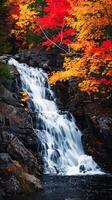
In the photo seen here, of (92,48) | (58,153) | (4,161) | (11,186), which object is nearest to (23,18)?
(92,48)

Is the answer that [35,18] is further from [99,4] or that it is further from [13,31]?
[99,4]

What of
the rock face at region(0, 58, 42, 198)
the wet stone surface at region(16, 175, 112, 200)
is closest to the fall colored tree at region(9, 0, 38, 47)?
the rock face at region(0, 58, 42, 198)

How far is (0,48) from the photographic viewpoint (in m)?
36.8

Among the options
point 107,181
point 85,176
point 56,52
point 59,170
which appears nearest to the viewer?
point 107,181

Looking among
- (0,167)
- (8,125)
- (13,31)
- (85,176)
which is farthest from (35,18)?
(0,167)

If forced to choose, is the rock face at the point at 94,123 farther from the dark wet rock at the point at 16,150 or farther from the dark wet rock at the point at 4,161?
the dark wet rock at the point at 4,161

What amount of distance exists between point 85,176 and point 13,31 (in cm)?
2072

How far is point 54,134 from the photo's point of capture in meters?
25.7

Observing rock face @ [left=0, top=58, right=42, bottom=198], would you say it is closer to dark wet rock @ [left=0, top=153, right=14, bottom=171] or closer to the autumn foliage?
dark wet rock @ [left=0, top=153, right=14, bottom=171]

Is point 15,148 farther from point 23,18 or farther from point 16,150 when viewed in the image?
point 23,18

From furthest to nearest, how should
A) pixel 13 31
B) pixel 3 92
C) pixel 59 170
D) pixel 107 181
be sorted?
pixel 13 31 < pixel 3 92 < pixel 59 170 < pixel 107 181

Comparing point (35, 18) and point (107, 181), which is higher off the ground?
point (35, 18)

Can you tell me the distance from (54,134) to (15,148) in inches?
191

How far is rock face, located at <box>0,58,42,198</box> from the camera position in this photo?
58.8 feet
